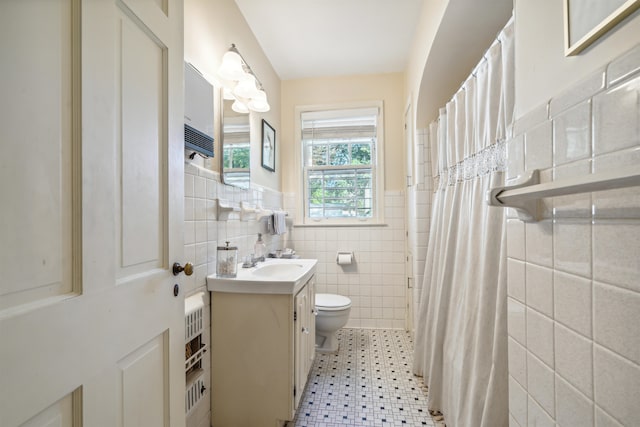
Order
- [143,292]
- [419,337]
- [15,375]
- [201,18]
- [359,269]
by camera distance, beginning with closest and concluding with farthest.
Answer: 1. [15,375]
2. [143,292]
3. [201,18]
4. [419,337]
5. [359,269]

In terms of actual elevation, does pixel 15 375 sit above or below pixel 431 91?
below

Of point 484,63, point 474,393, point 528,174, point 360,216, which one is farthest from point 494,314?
point 360,216

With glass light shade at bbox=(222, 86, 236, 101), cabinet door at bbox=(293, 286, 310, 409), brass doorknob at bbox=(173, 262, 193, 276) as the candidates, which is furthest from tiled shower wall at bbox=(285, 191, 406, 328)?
brass doorknob at bbox=(173, 262, 193, 276)

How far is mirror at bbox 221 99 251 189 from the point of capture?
1670 mm

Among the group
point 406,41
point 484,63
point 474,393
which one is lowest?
point 474,393

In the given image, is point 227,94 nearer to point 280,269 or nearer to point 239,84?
point 239,84

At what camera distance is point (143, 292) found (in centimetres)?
78

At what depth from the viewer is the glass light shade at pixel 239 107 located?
177 cm

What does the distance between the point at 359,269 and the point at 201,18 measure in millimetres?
2363

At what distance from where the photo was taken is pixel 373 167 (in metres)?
2.87

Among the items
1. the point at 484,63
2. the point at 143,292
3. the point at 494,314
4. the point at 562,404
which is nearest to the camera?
the point at 562,404

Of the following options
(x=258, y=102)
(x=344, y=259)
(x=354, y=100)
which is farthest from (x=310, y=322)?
(x=354, y=100)

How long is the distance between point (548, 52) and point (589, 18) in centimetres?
13

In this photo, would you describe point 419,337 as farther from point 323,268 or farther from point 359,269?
point 323,268
